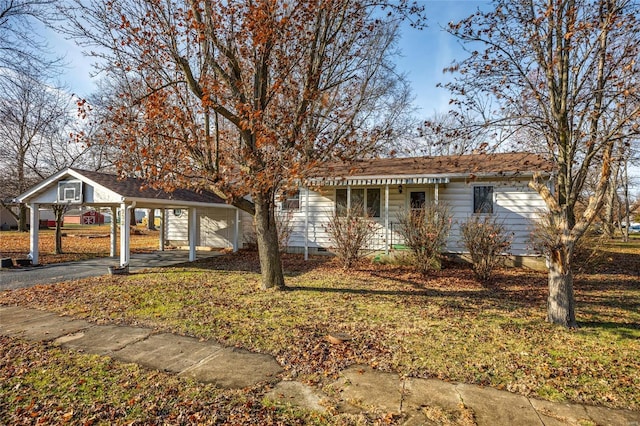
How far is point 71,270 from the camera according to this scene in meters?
11.1

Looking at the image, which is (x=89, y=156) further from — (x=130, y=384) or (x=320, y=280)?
(x=130, y=384)

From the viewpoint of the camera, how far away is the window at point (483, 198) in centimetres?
1231

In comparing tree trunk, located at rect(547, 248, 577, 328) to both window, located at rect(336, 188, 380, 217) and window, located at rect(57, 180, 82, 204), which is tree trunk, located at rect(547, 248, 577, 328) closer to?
window, located at rect(336, 188, 380, 217)

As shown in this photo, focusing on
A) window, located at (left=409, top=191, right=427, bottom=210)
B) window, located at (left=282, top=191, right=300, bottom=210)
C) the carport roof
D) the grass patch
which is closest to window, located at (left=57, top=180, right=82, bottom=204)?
the carport roof

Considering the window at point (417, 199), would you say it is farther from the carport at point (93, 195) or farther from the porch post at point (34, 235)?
the porch post at point (34, 235)

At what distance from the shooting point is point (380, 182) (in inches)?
Answer: 490

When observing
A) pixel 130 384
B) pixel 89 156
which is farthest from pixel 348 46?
pixel 89 156

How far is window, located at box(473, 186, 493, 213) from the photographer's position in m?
12.3

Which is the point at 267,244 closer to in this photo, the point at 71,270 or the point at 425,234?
the point at 425,234

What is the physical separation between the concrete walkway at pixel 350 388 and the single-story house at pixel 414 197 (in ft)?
19.9

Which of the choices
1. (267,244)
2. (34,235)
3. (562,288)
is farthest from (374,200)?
(34,235)

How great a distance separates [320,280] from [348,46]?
19.0 feet

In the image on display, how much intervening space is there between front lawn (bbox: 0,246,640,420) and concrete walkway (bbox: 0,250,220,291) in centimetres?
114

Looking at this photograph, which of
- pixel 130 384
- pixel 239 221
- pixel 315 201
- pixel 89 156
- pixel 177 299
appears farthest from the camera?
pixel 89 156
